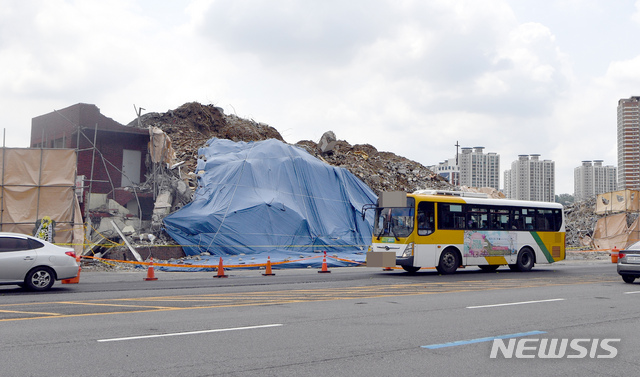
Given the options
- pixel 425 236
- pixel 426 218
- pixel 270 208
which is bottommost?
pixel 425 236

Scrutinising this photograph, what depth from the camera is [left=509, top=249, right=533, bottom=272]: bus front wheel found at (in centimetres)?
2352

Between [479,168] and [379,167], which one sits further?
[479,168]

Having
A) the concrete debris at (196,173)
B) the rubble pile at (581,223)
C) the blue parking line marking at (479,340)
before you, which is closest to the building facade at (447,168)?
the rubble pile at (581,223)

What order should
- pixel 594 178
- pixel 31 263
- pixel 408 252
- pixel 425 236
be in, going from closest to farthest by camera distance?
pixel 31 263 → pixel 408 252 → pixel 425 236 → pixel 594 178

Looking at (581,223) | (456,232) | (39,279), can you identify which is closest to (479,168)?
(581,223)

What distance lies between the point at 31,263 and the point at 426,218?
489 inches

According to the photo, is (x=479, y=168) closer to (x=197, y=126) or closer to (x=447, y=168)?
(x=447, y=168)

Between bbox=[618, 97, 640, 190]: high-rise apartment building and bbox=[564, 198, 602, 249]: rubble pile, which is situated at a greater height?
bbox=[618, 97, 640, 190]: high-rise apartment building

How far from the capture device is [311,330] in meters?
8.99

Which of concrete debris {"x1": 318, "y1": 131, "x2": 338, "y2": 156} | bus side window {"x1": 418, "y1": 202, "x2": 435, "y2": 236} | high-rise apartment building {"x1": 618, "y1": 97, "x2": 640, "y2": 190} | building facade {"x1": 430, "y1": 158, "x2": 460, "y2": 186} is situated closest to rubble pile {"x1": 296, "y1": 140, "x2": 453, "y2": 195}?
concrete debris {"x1": 318, "y1": 131, "x2": 338, "y2": 156}

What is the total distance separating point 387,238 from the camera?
2050 centimetres

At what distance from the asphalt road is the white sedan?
41 centimetres

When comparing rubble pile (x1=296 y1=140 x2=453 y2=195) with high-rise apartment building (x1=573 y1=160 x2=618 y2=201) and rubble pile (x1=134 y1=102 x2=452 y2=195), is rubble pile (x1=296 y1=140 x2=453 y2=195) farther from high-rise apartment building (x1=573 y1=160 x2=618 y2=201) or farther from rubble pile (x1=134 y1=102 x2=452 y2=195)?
high-rise apartment building (x1=573 y1=160 x2=618 y2=201)

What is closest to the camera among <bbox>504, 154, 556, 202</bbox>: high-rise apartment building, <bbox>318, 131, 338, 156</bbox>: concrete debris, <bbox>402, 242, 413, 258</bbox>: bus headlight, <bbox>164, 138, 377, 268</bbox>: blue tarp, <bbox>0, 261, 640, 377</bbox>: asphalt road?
<bbox>0, 261, 640, 377</bbox>: asphalt road
